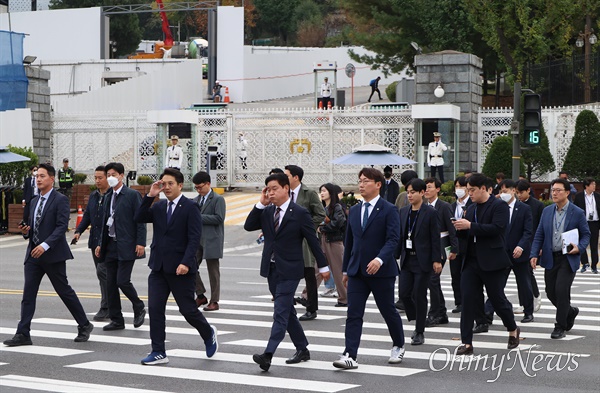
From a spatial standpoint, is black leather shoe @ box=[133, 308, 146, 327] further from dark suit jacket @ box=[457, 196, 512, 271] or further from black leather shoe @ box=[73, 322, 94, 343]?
dark suit jacket @ box=[457, 196, 512, 271]

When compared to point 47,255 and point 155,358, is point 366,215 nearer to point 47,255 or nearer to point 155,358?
point 155,358

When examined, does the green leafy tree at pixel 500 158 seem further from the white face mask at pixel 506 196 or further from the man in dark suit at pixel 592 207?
the white face mask at pixel 506 196

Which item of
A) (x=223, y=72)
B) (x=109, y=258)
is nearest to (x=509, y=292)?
(x=109, y=258)

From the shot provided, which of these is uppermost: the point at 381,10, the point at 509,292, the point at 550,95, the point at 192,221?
the point at 381,10

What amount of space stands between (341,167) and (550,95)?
28.4 feet

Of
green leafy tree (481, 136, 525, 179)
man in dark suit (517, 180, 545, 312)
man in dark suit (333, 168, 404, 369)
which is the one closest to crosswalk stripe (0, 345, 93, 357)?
man in dark suit (333, 168, 404, 369)

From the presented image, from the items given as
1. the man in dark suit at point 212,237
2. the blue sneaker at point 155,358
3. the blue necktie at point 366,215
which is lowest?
the blue sneaker at point 155,358

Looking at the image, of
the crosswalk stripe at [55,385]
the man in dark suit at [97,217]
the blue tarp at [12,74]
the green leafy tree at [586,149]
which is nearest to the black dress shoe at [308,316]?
the man in dark suit at [97,217]

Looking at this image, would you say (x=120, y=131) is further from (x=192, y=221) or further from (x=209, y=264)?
(x=192, y=221)

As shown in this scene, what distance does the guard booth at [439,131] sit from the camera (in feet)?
104

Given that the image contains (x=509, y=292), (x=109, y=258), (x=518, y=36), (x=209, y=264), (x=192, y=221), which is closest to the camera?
(x=192, y=221)

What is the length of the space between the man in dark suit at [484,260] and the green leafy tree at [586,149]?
728 inches

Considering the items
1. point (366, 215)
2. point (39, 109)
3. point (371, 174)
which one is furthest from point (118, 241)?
point (39, 109)

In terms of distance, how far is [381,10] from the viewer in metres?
46.2
